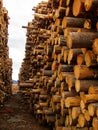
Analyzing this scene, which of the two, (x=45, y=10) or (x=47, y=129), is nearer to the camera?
(x=47, y=129)

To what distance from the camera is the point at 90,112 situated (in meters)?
4.50

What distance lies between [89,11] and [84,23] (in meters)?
0.82

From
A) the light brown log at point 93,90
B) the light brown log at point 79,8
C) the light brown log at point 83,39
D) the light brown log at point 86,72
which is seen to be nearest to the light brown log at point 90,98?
the light brown log at point 93,90

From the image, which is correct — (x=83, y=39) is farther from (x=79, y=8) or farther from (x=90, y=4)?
(x=90, y=4)

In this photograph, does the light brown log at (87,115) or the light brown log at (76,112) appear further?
the light brown log at (76,112)

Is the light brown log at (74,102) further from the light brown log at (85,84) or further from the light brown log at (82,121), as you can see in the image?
the light brown log at (85,84)

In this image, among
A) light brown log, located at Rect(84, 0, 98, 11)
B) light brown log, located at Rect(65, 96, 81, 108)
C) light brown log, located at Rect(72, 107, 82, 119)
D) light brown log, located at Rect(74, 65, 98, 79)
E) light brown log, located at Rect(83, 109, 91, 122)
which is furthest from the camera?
light brown log, located at Rect(65, 96, 81, 108)

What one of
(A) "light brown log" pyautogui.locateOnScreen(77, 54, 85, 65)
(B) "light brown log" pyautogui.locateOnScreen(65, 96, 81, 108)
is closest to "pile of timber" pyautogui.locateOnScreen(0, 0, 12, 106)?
(B) "light brown log" pyautogui.locateOnScreen(65, 96, 81, 108)

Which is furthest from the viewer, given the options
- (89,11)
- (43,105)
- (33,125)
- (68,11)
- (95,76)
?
(33,125)

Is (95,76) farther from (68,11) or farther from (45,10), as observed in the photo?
(45,10)

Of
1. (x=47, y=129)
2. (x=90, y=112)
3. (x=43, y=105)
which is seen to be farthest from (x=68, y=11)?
(x=47, y=129)

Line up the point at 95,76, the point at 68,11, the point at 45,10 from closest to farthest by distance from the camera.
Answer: the point at 95,76 < the point at 68,11 < the point at 45,10

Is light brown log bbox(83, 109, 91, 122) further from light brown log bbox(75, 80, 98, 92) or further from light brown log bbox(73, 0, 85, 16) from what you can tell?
light brown log bbox(73, 0, 85, 16)

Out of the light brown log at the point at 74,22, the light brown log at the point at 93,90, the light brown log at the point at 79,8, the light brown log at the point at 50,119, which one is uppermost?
the light brown log at the point at 79,8
